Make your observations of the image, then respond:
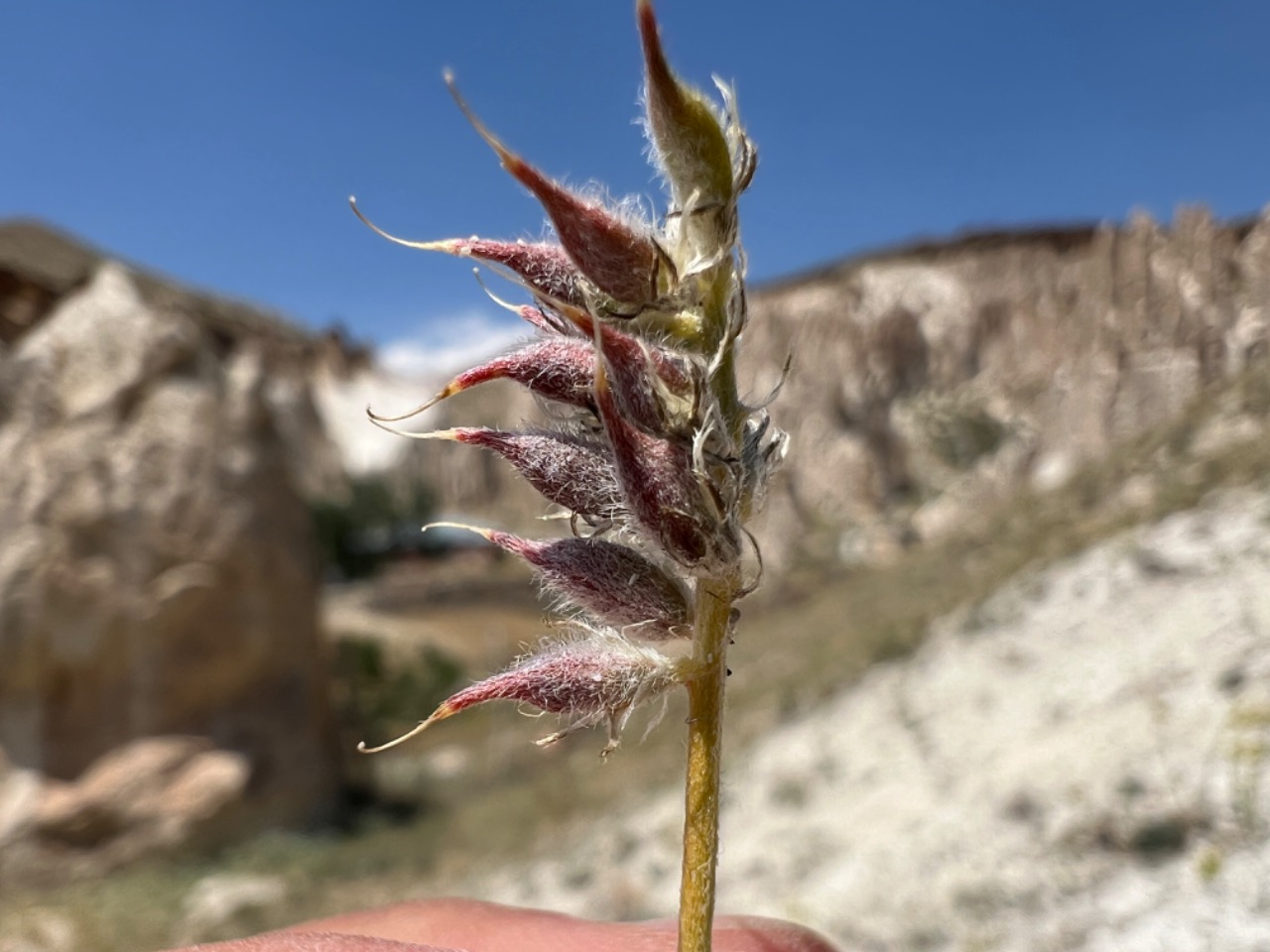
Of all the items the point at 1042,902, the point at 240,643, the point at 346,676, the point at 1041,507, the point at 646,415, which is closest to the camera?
the point at 646,415

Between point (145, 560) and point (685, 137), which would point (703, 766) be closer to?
point (685, 137)

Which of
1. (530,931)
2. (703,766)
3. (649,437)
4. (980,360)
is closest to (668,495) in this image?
(649,437)

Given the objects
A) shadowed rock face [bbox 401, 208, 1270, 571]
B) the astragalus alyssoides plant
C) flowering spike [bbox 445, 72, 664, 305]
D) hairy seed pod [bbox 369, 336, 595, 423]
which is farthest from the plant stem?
shadowed rock face [bbox 401, 208, 1270, 571]

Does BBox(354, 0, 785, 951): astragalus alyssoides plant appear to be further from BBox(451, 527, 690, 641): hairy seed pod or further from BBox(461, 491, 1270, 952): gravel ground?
BBox(461, 491, 1270, 952): gravel ground

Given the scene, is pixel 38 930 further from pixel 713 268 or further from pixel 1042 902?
pixel 713 268

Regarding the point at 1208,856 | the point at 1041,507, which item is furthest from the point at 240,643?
the point at 1041,507
